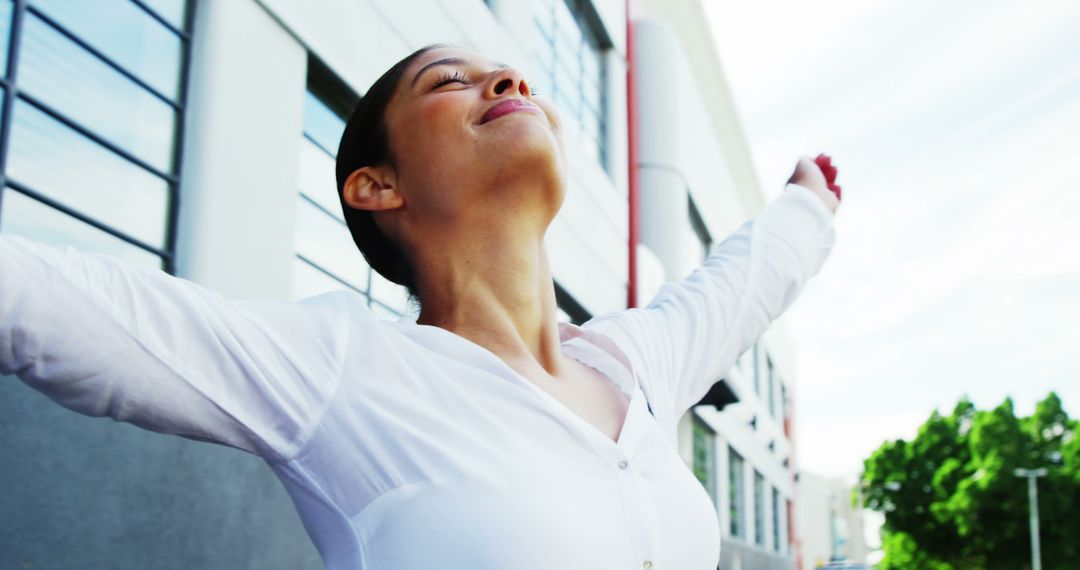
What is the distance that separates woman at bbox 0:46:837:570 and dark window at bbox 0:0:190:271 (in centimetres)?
210

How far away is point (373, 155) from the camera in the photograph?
1832 millimetres

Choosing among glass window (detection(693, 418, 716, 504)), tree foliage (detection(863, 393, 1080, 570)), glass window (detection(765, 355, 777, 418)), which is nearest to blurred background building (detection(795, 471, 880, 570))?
tree foliage (detection(863, 393, 1080, 570))

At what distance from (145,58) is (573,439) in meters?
3.37

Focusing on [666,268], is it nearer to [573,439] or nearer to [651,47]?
[651,47]

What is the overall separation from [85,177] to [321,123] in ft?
6.50

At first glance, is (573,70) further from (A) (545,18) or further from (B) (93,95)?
(B) (93,95)

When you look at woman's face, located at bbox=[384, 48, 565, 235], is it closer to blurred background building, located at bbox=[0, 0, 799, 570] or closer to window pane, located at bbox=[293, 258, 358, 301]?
blurred background building, located at bbox=[0, 0, 799, 570]

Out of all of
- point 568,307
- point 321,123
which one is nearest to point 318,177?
point 321,123

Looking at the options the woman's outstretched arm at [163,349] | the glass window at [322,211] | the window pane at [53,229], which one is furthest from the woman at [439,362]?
Answer: the glass window at [322,211]

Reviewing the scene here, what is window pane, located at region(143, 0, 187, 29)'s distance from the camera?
4.20 m

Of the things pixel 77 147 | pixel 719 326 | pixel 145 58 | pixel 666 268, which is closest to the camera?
pixel 719 326

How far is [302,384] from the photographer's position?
128cm

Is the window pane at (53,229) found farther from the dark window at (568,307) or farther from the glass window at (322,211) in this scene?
the dark window at (568,307)

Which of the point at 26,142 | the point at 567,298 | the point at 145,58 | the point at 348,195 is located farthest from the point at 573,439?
the point at 567,298
